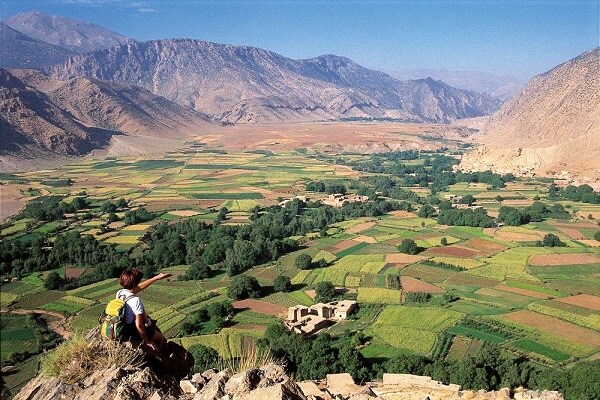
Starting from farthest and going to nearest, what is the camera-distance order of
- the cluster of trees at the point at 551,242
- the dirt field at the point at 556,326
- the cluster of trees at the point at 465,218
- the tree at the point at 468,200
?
the tree at the point at 468,200
the cluster of trees at the point at 465,218
the cluster of trees at the point at 551,242
the dirt field at the point at 556,326

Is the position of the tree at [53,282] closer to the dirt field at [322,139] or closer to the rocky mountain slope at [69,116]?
the rocky mountain slope at [69,116]

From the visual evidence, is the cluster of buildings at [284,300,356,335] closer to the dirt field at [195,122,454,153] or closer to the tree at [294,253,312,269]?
the tree at [294,253,312,269]

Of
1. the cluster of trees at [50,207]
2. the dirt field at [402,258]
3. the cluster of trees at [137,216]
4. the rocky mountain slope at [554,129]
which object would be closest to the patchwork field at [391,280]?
the dirt field at [402,258]

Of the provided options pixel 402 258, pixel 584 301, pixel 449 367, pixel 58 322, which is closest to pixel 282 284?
pixel 402 258

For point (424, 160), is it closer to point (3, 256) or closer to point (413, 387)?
point (3, 256)

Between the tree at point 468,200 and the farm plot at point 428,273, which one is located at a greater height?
the tree at point 468,200

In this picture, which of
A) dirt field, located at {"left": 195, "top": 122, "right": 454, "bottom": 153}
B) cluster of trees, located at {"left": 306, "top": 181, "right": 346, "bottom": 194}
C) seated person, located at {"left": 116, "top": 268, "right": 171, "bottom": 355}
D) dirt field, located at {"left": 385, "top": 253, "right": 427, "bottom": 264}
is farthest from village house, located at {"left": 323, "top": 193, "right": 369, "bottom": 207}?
dirt field, located at {"left": 195, "top": 122, "right": 454, "bottom": 153}

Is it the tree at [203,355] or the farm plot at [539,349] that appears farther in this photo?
the farm plot at [539,349]
